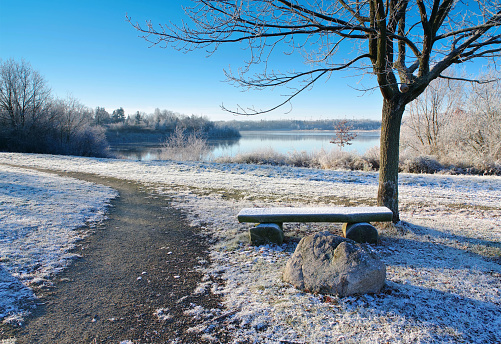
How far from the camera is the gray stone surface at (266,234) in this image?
424 centimetres

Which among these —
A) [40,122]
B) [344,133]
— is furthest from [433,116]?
[40,122]

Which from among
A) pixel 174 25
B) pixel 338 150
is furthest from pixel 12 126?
pixel 174 25

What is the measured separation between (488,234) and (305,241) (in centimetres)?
372

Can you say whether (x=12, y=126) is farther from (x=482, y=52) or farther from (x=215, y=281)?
(x=482, y=52)

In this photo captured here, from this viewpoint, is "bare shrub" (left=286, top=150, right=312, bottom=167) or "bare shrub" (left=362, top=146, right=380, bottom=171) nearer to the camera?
"bare shrub" (left=362, top=146, right=380, bottom=171)

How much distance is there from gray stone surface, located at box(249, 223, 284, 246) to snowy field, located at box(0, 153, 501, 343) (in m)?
0.16

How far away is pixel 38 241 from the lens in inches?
169

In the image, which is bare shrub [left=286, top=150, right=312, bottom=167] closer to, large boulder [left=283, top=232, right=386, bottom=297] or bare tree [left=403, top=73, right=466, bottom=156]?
bare tree [left=403, top=73, right=466, bottom=156]

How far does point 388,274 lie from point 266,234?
1.68 meters

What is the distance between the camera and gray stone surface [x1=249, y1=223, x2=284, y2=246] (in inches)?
167

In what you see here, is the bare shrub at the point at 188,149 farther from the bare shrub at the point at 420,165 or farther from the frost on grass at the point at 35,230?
the frost on grass at the point at 35,230

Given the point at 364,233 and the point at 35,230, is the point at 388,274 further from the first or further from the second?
the point at 35,230

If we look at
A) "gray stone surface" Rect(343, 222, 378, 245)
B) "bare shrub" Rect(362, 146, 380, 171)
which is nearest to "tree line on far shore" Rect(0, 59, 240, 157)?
"bare shrub" Rect(362, 146, 380, 171)

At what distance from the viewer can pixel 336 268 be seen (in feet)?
9.38
